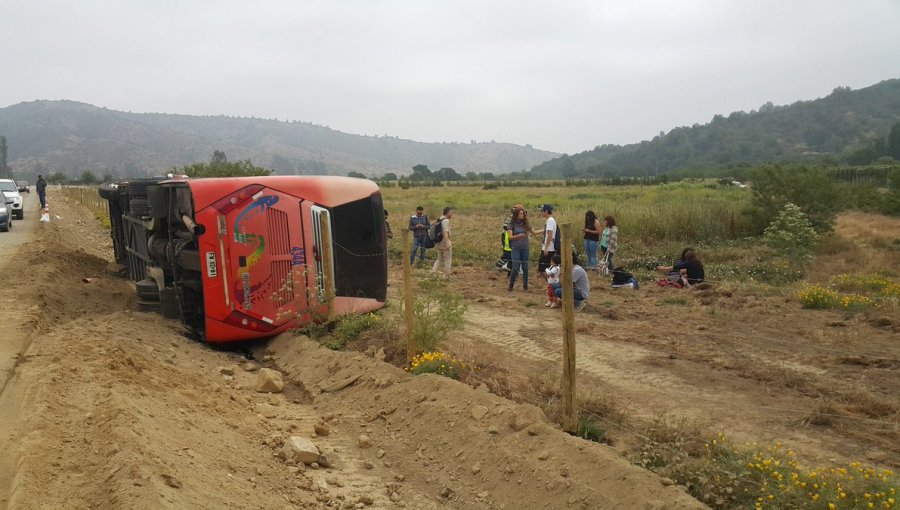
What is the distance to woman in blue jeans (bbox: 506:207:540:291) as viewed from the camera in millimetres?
13516

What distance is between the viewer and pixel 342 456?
19.5ft

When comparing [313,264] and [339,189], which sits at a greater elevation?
[339,189]

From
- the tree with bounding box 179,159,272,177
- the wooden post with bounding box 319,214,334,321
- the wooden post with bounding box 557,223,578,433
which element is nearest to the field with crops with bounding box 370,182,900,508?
the wooden post with bounding box 557,223,578,433

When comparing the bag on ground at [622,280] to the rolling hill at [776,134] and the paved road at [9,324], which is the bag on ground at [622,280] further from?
the rolling hill at [776,134]

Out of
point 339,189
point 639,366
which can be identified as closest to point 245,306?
point 339,189

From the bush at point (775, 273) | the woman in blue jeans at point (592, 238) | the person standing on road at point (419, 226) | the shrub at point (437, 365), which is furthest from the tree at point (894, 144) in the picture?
the shrub at point (437, 365)

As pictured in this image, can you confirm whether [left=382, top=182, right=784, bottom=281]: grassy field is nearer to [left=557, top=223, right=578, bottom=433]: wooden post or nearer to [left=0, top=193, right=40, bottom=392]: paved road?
[left=0, top=193, right=40, bottom=392]: paved road

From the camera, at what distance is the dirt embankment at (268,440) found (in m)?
4.46

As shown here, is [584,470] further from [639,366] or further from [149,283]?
[149,283]

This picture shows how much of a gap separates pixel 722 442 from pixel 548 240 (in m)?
8.95

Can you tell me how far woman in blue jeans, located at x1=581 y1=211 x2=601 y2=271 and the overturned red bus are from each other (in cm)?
648

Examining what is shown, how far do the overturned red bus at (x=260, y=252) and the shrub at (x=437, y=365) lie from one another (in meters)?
2.67

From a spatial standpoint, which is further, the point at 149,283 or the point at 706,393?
the point at 149,283

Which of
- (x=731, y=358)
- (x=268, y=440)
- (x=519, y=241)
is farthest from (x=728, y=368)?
(x=519, y=241)
